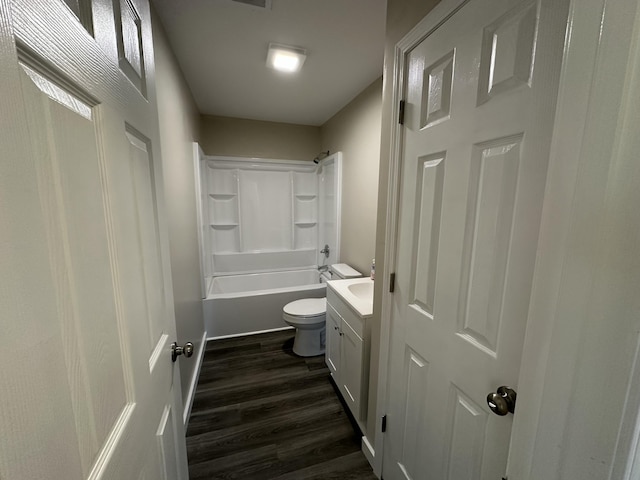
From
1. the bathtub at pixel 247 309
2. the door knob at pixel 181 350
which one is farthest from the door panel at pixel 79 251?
the bathtub at pixel 247 309

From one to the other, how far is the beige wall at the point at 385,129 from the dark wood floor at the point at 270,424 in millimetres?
274

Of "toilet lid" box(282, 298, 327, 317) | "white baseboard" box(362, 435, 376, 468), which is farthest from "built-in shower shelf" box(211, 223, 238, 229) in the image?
"white baseboard" box(362, 435, 376, 468)

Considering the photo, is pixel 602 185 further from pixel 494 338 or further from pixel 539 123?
pixel 494 338

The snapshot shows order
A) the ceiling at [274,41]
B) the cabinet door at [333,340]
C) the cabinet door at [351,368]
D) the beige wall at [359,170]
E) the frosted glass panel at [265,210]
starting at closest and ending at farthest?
the ceiling at [274,41], the cabinet door at [351,368], the cabinet door at [333,340], the beige wall at [359,170], the frosted glass panel at [265,210]

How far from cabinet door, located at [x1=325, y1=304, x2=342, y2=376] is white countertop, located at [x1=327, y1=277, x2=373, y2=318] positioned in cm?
19

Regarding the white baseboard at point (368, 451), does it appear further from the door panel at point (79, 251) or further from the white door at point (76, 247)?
the door panel at point (79, 251)

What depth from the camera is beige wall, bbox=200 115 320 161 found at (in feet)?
10.5

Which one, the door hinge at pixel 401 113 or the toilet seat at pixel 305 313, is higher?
the door hinge at pixel 401 113

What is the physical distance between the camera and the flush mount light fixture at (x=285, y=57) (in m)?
1.72

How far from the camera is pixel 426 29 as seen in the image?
3.13ft

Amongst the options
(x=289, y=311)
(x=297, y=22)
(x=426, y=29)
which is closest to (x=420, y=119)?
(x=426, y=29)

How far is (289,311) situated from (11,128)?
7.65 feet

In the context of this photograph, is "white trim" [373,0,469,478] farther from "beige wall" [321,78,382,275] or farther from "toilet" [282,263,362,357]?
"toilet" [282,263,362,357]

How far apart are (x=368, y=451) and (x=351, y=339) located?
0.62 metres
